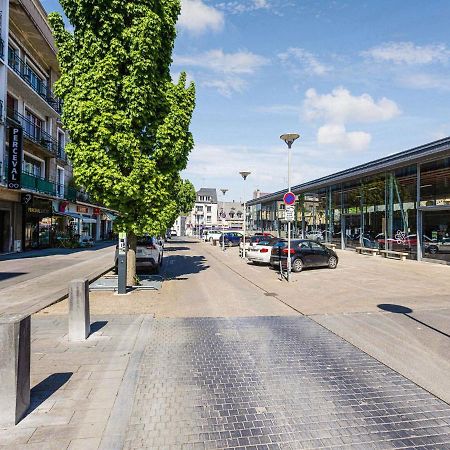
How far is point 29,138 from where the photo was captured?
23984 millimetres

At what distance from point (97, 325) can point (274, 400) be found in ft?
14.0

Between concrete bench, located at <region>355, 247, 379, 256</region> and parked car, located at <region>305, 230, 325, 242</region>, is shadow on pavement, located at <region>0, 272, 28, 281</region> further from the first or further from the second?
parked car, located at <region>305, 230, 325, 242</region>

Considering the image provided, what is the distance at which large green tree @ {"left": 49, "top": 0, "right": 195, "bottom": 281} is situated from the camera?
30.8 feet

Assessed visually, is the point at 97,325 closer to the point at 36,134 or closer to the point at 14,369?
the point at 14,369

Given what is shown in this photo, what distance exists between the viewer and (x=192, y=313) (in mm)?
7949

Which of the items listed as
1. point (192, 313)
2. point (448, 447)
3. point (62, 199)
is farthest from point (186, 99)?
point (62, 199)

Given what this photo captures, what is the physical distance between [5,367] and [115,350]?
7.30 feet

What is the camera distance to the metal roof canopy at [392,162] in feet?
56.5

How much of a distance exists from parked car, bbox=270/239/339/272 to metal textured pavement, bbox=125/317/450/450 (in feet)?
30.3

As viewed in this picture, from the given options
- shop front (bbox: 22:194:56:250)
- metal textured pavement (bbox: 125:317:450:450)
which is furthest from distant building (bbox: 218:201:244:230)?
metal textured pavement (bbox: 125:317:450:450)

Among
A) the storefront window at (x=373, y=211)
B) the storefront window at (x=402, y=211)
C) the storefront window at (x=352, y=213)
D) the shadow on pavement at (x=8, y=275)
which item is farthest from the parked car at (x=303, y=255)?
the shadow on pavement at (x=8, y=275)

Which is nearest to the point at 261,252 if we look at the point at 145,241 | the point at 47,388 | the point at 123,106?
the point at 145,241

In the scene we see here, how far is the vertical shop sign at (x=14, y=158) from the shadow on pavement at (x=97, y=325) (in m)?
17.1

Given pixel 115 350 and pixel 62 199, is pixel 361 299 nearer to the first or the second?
pixel 115 350
